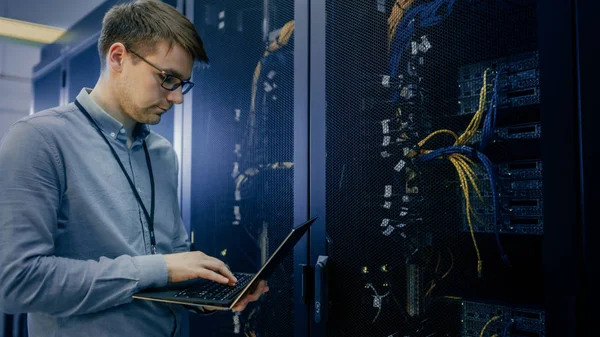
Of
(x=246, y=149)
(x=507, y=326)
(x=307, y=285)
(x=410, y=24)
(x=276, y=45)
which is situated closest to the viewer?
(x=507, y=326)

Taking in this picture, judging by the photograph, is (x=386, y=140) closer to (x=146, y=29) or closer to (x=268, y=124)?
(x=268, y=124)

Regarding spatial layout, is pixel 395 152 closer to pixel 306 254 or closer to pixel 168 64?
pixel 306 254

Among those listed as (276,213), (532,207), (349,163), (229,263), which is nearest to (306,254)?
(276,213)

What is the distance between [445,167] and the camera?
982 mm

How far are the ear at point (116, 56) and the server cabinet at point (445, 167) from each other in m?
0.50

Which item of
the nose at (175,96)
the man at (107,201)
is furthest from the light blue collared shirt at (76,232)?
the nose at (175,96)

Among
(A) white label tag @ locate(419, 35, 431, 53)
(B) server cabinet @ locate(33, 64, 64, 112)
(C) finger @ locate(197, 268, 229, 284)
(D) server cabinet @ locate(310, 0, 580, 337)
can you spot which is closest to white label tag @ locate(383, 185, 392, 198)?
(D) server cabinet @ locate(310, 0, 580, 337)

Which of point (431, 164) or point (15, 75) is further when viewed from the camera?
point (15, 75)

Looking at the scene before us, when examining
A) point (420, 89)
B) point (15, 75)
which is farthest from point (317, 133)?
point (15, 75)

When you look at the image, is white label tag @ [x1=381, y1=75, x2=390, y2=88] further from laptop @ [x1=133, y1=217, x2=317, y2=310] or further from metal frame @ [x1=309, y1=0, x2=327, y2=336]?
laptop @ [x1=133, y1=217, x2=317, y2=310]

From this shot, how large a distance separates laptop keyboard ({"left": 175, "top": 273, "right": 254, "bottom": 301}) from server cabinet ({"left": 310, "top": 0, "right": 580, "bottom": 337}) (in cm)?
28

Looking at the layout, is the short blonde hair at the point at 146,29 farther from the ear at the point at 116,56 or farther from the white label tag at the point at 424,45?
the white label tag at the point at 424,45

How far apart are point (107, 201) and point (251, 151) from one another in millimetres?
529

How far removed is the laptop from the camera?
828 millimetres
